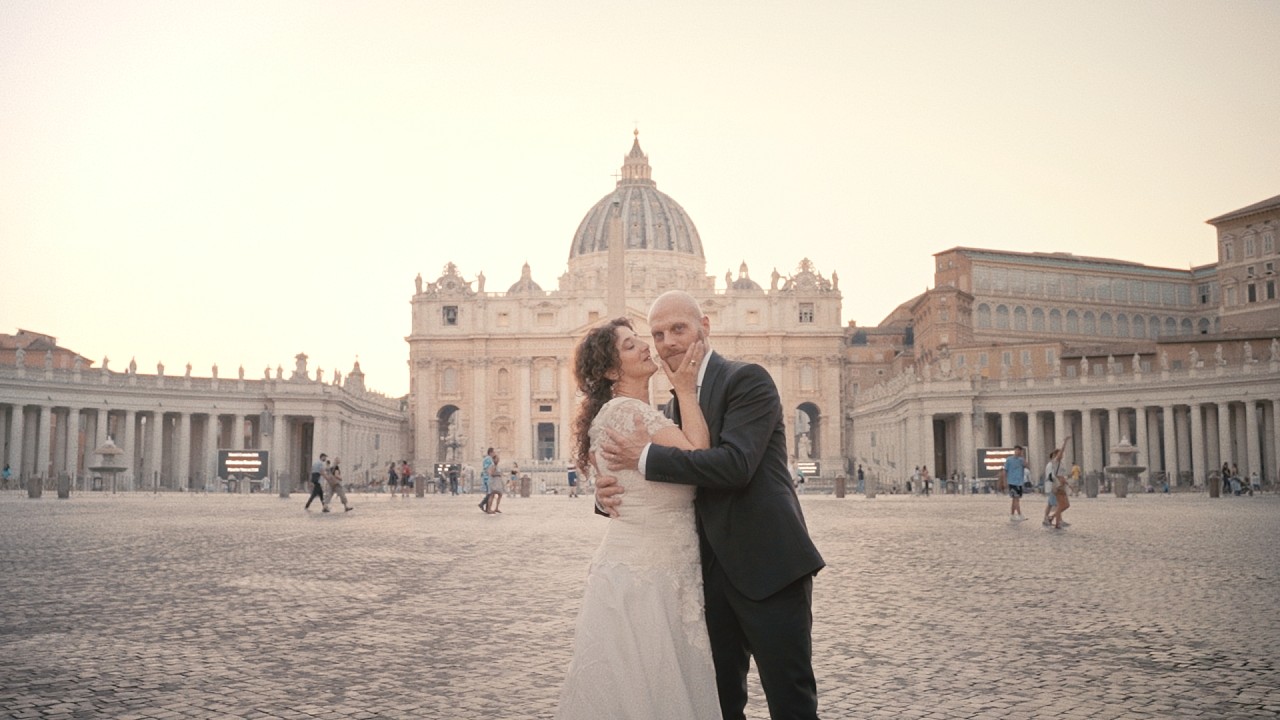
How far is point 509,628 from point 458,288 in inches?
3155

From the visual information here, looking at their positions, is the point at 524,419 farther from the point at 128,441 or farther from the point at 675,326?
the point at 675,326

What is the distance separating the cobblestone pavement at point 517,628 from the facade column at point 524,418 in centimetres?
6633

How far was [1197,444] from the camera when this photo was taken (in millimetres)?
47719

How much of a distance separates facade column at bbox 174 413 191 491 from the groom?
55.1 m

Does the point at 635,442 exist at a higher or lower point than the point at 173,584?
higher

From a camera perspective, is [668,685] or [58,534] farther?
[58,534]

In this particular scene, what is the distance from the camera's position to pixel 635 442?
3.96m

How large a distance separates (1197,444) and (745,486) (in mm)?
49580

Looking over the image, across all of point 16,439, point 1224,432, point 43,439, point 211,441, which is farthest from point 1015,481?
point 211,441

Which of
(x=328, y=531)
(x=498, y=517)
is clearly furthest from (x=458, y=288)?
(x=328, y=531)

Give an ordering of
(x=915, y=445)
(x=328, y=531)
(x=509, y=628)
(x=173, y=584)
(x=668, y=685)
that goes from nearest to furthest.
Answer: (x=668, y=685)
(x=509, y=628)
(x=173, y=584)
(x=328, y=531)
(x=915, y=445)

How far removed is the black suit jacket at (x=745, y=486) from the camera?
3.86 meters

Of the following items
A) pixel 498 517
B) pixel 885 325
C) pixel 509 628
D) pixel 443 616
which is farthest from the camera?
pixel 885 325

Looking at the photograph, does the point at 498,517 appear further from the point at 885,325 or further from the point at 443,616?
the point at 885,325
